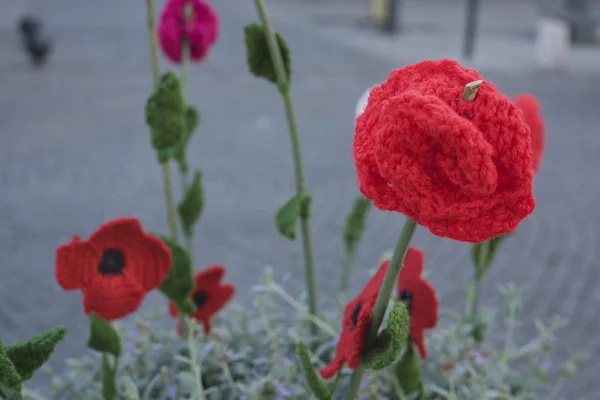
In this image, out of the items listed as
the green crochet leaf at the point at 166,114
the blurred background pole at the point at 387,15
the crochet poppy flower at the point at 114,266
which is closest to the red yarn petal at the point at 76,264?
the crochet poppy flower at the point at 114,266

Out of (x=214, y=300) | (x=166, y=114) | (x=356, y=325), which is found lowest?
(x=214, y=300)

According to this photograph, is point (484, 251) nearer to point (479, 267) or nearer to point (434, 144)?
point (479, 267)

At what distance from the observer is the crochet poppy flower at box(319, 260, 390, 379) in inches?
42.3

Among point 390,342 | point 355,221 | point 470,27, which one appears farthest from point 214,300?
point 470,27

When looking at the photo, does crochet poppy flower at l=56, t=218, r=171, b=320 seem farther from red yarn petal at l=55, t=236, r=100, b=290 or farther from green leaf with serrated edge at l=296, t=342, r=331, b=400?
green leaf with serrated edge at l=296, t=342, r=331, b=400

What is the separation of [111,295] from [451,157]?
2.27ft

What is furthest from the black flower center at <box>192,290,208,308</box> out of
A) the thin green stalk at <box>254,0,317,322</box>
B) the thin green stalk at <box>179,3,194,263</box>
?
the thin green stalk at <box>254,0,317,322</box>

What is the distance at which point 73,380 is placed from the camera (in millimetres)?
1674

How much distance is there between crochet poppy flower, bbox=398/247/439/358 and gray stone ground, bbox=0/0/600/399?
172 cm

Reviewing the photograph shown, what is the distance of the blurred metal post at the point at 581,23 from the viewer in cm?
959

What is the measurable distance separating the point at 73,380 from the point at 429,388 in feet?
2.70

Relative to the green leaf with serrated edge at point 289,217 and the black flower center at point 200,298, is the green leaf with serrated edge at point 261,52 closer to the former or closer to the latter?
the green leaf with serrated edge at point 289,217

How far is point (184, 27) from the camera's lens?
175cm

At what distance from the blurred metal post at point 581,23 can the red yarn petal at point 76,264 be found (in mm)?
9616
